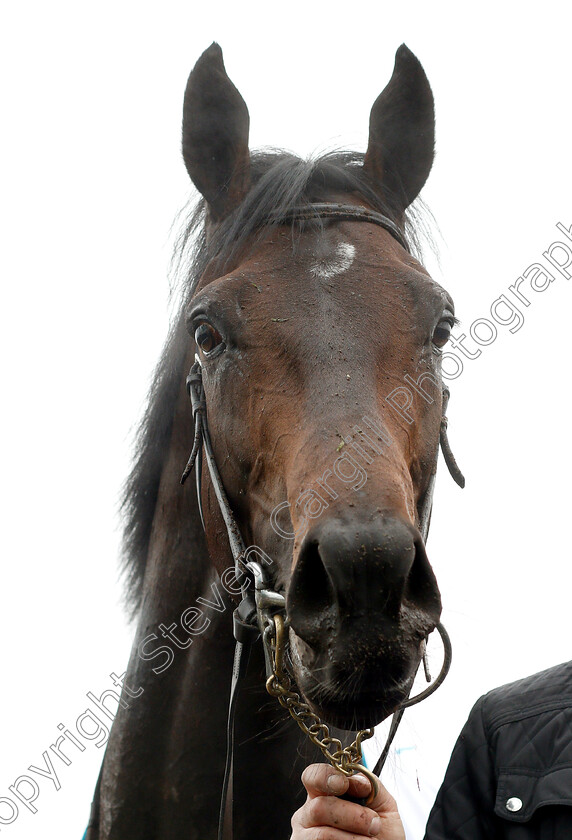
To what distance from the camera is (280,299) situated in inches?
75.7

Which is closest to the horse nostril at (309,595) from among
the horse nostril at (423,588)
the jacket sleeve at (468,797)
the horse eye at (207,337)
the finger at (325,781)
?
the horse nostril at (423,588)

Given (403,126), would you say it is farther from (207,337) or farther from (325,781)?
(325,781)

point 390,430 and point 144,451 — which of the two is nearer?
point 390,430

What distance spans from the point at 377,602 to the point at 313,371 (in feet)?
2.10

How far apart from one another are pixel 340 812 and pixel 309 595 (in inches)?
20.1

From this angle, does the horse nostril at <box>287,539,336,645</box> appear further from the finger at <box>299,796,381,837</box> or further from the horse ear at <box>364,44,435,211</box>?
the horse ear at <box>364,44,435,211</box>

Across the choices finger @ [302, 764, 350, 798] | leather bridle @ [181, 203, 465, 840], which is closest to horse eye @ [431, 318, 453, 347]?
leather bridle @ [181, 203, 465, 840]

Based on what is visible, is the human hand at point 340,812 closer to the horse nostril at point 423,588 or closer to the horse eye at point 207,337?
the horse nostril at point 423,588

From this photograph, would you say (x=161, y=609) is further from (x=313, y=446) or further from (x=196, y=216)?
(x=196, y=216)

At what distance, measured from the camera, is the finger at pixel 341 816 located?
147cm

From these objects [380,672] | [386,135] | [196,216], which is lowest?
[380,672]

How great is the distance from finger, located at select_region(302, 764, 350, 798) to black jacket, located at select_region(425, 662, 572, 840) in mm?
374

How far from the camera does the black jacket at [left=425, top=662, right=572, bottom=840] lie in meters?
1.61

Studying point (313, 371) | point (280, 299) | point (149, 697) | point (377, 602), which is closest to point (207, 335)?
point (280, 299)
